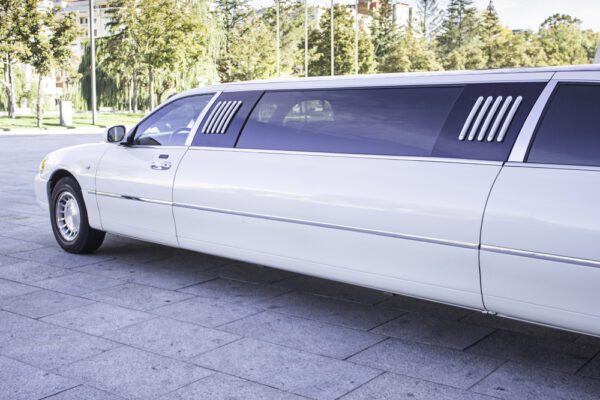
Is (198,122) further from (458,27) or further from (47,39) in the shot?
(458,27)

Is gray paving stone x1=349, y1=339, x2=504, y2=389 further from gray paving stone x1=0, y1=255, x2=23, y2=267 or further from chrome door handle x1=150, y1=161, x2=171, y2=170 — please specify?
gray paving stone x1=0, y1=255, x2=23, y2=267

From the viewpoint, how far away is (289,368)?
4.14 m

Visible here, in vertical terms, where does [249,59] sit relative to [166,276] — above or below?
above

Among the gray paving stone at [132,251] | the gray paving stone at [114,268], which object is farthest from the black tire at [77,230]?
the gray paving stone at [114,268]

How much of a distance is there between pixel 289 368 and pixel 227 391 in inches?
18.1

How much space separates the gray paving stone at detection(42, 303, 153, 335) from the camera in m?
4.86

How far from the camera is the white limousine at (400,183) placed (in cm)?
374

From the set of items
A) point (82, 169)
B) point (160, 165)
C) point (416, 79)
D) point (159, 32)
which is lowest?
point (82, 169)

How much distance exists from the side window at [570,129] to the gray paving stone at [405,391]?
1.29 metres

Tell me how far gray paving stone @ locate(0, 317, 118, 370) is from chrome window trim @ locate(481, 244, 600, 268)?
2.36 m

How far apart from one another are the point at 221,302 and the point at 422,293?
1783 mm

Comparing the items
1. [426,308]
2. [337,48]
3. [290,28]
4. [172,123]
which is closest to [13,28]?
[172,123]

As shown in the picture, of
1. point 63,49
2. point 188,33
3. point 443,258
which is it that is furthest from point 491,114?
point 188,33

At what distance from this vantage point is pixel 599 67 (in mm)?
3834
